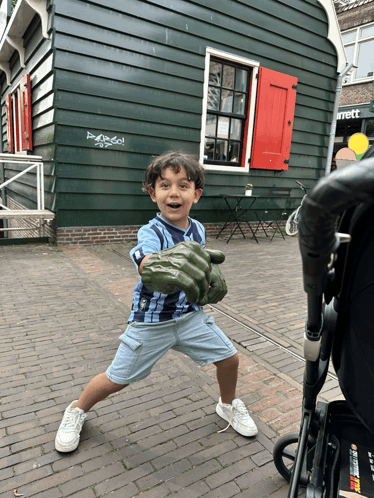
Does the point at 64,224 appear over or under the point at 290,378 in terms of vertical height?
over

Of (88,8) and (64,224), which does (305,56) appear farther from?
(64,224)

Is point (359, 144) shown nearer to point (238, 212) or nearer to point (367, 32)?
point (238, 212)

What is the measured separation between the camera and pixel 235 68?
7.83 metres

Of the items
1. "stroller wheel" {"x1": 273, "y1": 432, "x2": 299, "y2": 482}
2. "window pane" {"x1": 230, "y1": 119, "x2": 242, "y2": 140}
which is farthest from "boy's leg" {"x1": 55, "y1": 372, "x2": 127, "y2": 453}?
"window pane" {"x1": 230, "y1": 119, "x2": 242, "y2": 140}

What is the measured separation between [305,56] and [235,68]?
2223mm

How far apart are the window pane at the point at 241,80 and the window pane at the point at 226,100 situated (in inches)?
10.2

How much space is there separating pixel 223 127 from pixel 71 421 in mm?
7185

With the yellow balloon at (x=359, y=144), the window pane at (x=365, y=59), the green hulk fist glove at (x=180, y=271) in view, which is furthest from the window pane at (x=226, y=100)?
the window pane at (x=365, y=59)

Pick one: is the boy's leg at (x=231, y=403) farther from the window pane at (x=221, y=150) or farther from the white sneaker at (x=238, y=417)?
the window pane at (x=221, y=150)

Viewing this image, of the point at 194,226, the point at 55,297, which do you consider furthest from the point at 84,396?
the point at 55,297

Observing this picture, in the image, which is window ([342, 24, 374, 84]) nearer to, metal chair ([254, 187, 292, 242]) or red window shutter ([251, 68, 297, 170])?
red window shutter ([251, 68, 297, 170])

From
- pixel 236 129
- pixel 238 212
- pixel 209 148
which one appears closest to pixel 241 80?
pixel 236 129

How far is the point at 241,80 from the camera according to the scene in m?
8.00

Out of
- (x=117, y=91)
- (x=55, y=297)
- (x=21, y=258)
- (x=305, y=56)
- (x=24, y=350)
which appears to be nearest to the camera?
(x=24, y=350)
